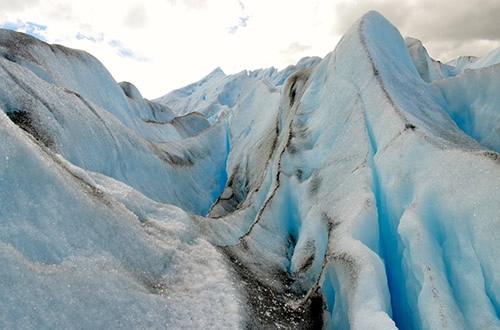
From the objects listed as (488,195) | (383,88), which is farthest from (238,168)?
(488,195)

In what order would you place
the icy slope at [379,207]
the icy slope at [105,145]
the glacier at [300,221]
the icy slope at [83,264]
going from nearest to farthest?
the icy slope at [83,264]
the glacier at [300,221]
the icy slope at [379,207]
the icy slope at [105,145]

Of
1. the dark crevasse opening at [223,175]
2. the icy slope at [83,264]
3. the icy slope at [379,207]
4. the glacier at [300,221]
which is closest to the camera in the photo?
the icy slope at [83,264]

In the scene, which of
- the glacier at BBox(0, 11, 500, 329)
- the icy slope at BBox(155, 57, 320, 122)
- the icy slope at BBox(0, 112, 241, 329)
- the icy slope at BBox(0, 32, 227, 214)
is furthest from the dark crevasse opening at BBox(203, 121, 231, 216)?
the icy slope at BBox(155, 57, 320, 122)

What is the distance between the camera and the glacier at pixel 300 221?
11.7 ft

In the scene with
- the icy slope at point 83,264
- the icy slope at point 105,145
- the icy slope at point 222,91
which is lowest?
the icy slope at point 83,264

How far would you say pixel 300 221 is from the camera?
311 inches

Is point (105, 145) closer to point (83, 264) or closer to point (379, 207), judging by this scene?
point (83, 264)

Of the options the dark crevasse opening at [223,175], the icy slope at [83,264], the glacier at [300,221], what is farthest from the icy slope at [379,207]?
the dark crevasse opening at [223,175]

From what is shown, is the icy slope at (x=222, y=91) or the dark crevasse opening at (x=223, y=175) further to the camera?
the icy slope at (x=222, y=91)

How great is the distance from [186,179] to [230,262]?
34.8 ft

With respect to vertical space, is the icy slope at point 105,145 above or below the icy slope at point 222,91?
below

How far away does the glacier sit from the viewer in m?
3.55

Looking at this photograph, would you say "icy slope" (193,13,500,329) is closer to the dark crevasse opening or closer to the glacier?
the glacier

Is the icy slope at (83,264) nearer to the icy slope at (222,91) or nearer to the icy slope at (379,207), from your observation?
the icy slope at (379,207)
